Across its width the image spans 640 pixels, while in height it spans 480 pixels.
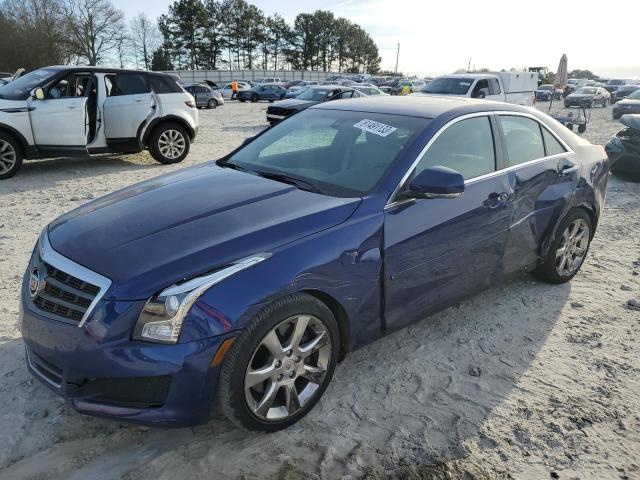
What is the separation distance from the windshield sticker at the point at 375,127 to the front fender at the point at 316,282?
0.78 meters

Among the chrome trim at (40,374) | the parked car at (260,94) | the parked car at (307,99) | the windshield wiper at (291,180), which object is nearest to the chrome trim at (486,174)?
the windshield wiper at (291,180)

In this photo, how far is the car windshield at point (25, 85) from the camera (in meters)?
8.36

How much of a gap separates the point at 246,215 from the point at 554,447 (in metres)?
2.04

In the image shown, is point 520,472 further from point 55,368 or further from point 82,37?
point 82,37

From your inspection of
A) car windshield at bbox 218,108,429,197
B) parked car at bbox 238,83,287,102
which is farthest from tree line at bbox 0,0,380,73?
car windshield at bbox 218,108,429,197

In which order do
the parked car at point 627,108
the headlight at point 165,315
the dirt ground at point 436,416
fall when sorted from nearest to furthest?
the headlight at point 165,315, the dirt ground at point 436,416, the parked car at point 627,108

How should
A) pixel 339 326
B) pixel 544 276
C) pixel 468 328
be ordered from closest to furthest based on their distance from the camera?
pixel 339 326, pixel 468 328, pixel 544 276

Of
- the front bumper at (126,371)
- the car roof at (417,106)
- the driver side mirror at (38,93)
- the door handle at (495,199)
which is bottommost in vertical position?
the front bumper at (126,371)

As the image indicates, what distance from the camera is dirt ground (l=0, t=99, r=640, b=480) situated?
251cm

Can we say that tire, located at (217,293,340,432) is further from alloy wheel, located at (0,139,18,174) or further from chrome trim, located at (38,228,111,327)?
alloy wheel, located at (0,139,18,174)

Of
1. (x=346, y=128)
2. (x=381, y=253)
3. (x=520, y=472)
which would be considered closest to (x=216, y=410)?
(x=381, y=253)

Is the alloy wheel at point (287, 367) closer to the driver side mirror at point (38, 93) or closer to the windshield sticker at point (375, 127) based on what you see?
the windshield sticker at point (375, 127)

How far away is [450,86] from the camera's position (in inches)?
648

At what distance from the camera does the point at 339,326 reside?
9.52 ft
